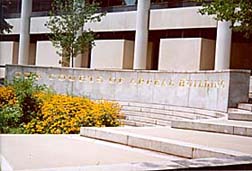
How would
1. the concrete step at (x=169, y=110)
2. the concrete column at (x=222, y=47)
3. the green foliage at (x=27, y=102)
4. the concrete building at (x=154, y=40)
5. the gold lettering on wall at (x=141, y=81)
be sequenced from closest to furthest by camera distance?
the green foliage at (x=27, y=102)
the concrete step at (x=169, y=110)
the gold lettering on wall at (x=141, y=81)
the concrete column at (x=222, y=47)
the concrete building at (x=154, y=40)

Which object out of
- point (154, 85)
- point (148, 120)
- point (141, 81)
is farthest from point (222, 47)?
point (148, 120)

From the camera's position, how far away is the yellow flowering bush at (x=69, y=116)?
1103cm

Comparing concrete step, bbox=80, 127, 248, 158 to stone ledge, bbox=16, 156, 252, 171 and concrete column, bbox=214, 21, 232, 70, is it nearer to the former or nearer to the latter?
stone ledge, bbox=16, 156, 252, 171

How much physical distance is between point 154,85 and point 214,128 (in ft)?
22.7

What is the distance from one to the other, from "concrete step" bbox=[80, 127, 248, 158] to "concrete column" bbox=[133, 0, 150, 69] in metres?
18.1

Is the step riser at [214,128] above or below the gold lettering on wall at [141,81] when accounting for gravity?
below

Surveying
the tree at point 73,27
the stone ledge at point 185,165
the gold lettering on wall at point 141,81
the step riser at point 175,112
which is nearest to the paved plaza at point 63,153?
the stone ledge at point 185,165

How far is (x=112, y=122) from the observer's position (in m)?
11.5

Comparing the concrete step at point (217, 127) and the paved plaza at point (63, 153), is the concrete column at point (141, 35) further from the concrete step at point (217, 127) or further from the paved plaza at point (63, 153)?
the paved plaza at point (63, 153)

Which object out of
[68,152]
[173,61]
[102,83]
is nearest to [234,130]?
[68,152]

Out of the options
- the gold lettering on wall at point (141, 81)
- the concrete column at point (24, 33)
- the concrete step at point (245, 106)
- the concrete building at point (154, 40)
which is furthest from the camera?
the concrete column at point (24, 33)

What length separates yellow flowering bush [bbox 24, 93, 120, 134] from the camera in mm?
11027

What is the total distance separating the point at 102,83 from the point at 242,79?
6.32 meters

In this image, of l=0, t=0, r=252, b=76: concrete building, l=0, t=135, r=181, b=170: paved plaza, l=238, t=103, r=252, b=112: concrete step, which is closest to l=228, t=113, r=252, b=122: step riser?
l=238, t=103, r=252, b=112: concrete step
